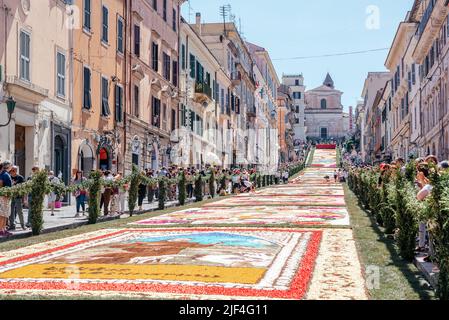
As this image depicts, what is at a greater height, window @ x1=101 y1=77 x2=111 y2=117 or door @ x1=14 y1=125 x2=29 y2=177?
window @ x1=101 y1=77 x2=111 y2=117

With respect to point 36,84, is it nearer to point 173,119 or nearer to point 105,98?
point 105,98

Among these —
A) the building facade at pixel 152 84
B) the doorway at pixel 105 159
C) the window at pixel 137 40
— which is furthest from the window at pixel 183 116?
the doorway at pixel 105 159

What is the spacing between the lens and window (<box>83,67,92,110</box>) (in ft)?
83.4

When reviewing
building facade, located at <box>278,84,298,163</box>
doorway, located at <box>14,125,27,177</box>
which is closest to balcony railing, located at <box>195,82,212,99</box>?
doorway, located at <box>14,125,27,177</box>

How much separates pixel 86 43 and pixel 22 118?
6.34m

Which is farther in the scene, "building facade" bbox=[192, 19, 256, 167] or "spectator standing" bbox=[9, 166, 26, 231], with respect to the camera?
"building facade" bbox=[192, 19, 256, 167]

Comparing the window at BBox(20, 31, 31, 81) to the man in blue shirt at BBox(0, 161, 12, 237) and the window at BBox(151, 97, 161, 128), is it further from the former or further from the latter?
the window at BBox(151, 97, 161, 128)

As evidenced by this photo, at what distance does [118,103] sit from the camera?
95.9 ft

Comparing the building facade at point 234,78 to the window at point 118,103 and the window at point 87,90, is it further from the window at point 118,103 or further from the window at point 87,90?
the window at point 87,90

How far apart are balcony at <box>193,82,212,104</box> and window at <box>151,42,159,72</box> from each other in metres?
7.78

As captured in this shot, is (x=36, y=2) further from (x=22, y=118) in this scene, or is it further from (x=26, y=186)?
(x=26, y=186)

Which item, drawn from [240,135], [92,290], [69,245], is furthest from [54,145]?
[240,135]

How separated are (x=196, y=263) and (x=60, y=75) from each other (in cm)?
1575

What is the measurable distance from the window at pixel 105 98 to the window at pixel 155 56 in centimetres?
703
